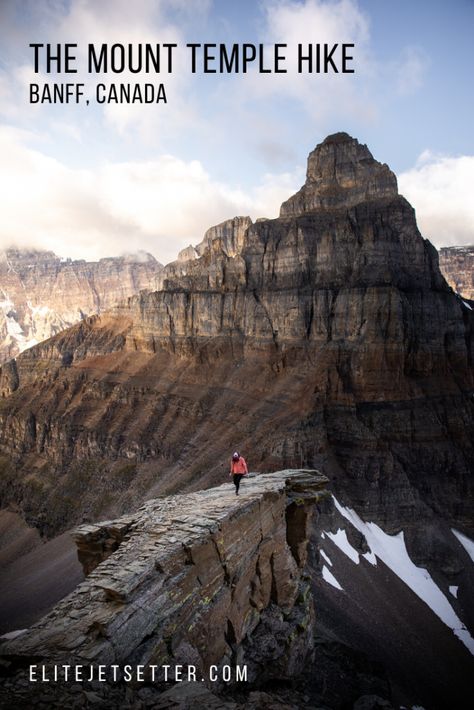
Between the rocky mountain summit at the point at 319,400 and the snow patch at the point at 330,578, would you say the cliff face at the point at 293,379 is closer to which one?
the rocky mountain summit at the point at 319,400

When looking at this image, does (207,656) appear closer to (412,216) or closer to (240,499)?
(240,499)

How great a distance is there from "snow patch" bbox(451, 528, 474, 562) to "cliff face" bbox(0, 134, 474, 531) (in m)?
2.11

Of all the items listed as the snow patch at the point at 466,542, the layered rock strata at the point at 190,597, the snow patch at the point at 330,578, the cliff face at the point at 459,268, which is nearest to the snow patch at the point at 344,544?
the snow patch at the point at 330,578

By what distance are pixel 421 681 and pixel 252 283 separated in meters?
57.8

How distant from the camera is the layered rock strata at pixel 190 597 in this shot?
11.8m

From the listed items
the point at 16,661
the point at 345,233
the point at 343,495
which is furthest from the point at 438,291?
the point at 16,661

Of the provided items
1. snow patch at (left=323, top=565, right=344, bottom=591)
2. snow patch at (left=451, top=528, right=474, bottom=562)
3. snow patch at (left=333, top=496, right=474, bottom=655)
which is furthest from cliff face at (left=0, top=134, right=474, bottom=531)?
snow patch at (left=323, top=565, right=344, bottom=591)

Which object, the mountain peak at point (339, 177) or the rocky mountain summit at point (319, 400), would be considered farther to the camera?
the mountain peak at point (339, 177)

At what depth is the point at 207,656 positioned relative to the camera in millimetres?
16156

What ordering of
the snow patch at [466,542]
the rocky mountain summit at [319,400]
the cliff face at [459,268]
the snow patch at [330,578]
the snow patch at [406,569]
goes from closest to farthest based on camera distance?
the snow patch at [330,578], the snow patch at [406,569], the rocky mountain summit at [319,400], the snow patch at [466,542], the cliff face at [459,268]

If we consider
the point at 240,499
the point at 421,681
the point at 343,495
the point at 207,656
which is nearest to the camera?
the point at 207,656

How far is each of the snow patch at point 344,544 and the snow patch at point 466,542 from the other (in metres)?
16.0

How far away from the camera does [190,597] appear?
1554 centimetres

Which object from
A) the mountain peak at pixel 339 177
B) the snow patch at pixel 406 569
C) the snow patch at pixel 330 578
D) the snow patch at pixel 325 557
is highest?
the mountain peak at pixel 339 177
